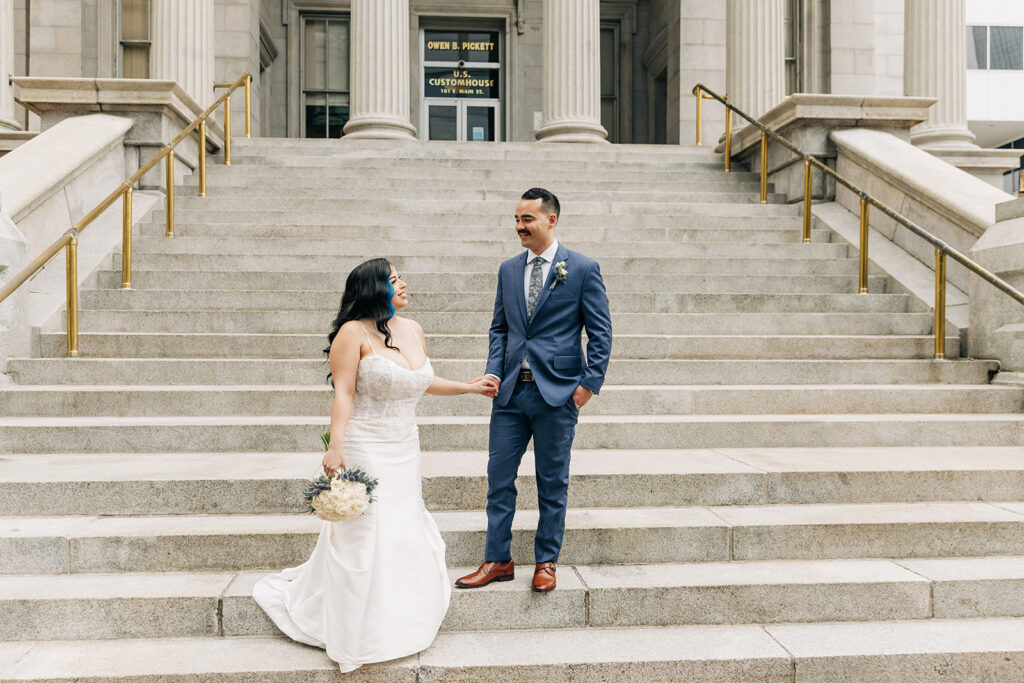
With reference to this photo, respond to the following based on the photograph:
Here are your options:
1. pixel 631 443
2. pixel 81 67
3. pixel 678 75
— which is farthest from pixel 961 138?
pixel 81 67

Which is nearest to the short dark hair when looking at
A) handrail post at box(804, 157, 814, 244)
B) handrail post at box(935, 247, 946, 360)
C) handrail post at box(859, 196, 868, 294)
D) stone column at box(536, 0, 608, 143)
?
handrail post at box(935, 247, 946, 360)

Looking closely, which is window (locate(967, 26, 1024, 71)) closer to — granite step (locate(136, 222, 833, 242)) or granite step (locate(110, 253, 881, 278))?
granite step (locate(136, 222, 833, 242))

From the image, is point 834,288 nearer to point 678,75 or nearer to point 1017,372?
point 1017,372

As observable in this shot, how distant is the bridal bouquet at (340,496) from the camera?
3.28 m

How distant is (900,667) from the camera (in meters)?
3.69

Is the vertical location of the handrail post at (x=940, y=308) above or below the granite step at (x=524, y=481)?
above

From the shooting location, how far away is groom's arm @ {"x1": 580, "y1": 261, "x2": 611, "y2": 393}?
Answer: 148 inches

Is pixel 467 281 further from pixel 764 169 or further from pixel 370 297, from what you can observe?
pixel 764 169

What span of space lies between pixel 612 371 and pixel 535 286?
2937mm

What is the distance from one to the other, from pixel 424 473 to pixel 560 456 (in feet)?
4.42

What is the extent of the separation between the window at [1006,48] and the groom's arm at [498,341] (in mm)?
35734

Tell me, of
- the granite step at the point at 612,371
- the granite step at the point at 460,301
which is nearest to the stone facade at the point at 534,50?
the granite step at the point at 460,301

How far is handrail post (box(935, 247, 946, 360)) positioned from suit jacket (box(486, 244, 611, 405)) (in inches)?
178

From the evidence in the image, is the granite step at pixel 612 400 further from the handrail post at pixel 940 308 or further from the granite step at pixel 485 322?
the granite step at pixel 485 322
